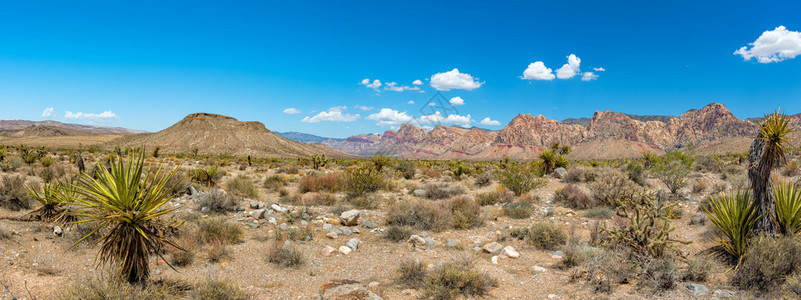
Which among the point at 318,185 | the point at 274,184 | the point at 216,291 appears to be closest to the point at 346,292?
the point at 216,291

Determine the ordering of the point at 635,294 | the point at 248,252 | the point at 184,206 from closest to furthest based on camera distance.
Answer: the point at 635,294 < the point at 248,252 < the point at 184,206

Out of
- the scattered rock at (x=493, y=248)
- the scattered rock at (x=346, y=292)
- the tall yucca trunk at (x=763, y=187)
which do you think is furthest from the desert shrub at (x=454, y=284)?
the tall yucca trunk at (x=763, y=187)

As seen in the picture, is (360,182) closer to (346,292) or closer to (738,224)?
(346,292)

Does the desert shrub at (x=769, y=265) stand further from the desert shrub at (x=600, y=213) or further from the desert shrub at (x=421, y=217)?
the desert shrub at (x=421, y=217)

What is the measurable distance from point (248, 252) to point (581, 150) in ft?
505

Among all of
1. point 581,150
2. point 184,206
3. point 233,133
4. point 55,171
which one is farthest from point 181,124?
point 581,150

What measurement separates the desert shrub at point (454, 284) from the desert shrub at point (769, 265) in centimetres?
380

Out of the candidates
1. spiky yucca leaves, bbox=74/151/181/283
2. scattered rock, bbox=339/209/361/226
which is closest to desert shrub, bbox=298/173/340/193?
scattered rock, bbox=339/209/361/226

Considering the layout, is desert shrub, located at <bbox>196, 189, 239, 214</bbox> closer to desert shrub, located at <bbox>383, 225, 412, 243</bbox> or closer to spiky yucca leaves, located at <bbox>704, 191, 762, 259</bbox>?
desert shrub, located at <bbox>383, 225, 412, 243</bbox>

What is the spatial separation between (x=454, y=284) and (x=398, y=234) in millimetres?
3356

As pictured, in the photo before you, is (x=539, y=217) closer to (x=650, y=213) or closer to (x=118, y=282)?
(x=650, y=213)

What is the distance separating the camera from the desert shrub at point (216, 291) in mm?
4793

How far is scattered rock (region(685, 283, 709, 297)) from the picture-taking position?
5078mm

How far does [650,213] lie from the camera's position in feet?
20.7
